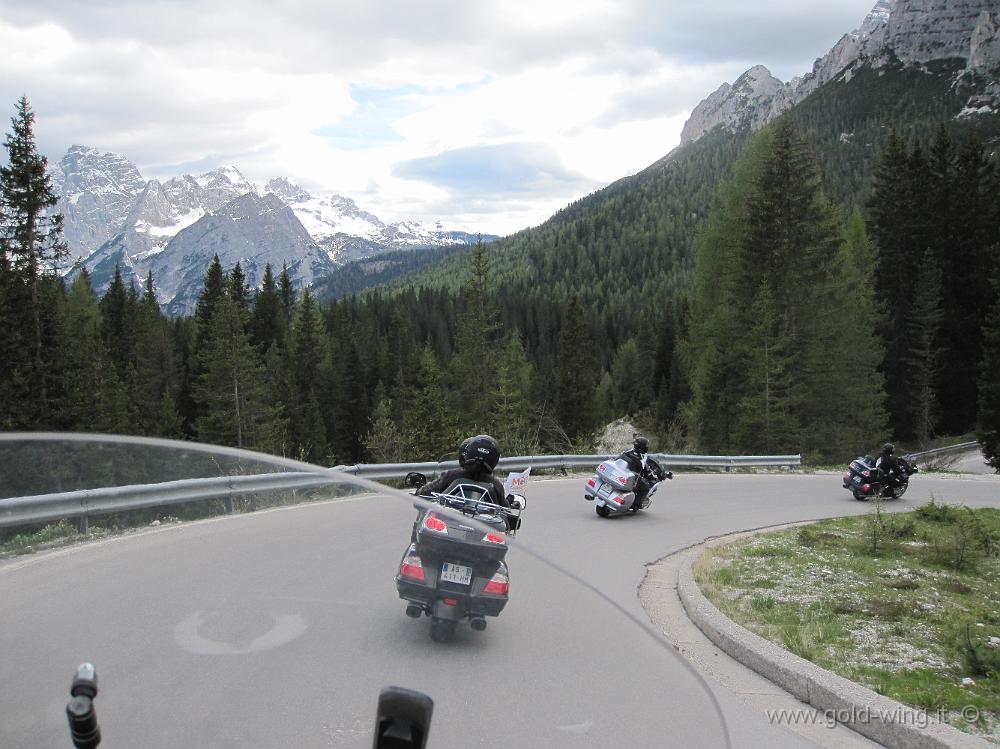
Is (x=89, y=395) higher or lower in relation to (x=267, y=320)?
lower

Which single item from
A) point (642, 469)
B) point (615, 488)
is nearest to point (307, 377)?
point (642, 469)

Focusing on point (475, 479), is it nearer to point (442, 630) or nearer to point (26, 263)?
point (442, 630)

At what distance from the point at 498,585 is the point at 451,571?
0.49 feet

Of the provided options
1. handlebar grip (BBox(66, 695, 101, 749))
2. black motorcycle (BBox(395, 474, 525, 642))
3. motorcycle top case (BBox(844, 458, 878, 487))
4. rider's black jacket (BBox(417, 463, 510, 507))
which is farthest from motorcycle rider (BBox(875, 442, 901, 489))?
handlebar grip (BBox(66, 695, 101, 749))

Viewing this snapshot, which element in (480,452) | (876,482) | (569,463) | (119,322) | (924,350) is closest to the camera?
(480,452)

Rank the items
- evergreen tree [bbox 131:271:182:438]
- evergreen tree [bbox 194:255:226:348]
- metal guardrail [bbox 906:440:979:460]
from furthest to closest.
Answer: evergreen tree [bbox 194:255:226:348] → evergreen tree [bbox 131:271:182:438] → metal guardrail [bbox 906:440:979:460]

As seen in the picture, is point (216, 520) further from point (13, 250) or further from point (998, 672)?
point (13, 250)

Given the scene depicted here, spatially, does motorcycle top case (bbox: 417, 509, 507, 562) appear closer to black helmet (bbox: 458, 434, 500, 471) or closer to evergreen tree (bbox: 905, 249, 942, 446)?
black helmet (bbox: 458, 434, 500, 471)

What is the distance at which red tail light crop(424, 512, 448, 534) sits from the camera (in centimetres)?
236

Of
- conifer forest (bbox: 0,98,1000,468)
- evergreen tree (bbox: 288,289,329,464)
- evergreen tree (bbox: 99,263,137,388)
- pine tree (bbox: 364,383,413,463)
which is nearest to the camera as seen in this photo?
conifer forest (bbox: 0,98,1000,468)

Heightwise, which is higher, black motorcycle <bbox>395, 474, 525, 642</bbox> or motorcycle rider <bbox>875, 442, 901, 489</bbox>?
black motorcycle <bbox>395, 474, 525, 642</bbox>

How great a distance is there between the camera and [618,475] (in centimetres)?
1267

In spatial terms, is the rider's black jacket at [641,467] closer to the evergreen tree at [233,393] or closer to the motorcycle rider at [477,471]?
the motorcycle rider at [477,471]

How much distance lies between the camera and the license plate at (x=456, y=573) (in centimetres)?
232
